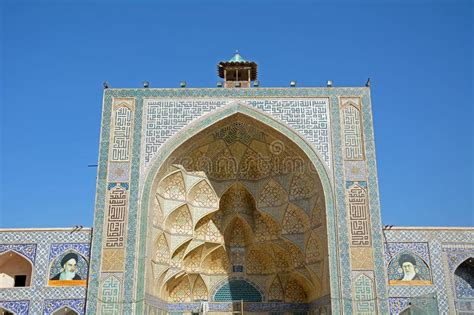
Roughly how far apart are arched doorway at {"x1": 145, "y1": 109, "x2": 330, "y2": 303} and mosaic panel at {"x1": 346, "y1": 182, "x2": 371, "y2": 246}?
23.0 inches

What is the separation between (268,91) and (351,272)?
13.8 ft

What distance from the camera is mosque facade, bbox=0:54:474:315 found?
1013 cm

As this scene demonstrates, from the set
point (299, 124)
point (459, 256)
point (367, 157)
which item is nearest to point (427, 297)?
point (459, 256)

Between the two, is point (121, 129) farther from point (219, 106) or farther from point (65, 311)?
point (65, 311)

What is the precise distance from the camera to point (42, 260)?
1059 cm

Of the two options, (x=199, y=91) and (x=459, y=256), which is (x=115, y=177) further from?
(x=459, y=256)

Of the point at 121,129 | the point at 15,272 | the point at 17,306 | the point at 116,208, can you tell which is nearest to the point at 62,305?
the point at 17,306

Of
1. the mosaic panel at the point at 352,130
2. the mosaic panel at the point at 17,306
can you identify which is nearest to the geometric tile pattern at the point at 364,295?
the mosaic panel at the point at 352,130

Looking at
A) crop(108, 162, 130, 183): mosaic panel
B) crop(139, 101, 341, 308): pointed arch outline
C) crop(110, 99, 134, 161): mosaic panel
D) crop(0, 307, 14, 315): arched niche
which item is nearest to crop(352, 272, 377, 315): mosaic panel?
crop(139, 101, 341, 308): pointed arch outline

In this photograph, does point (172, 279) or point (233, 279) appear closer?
point (172, 279)

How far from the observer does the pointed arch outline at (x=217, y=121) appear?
1006cm

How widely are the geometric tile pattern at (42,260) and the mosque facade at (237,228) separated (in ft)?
0.07

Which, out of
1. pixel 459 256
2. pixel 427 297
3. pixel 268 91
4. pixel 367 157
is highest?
pixel 268 91

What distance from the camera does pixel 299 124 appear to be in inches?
437
